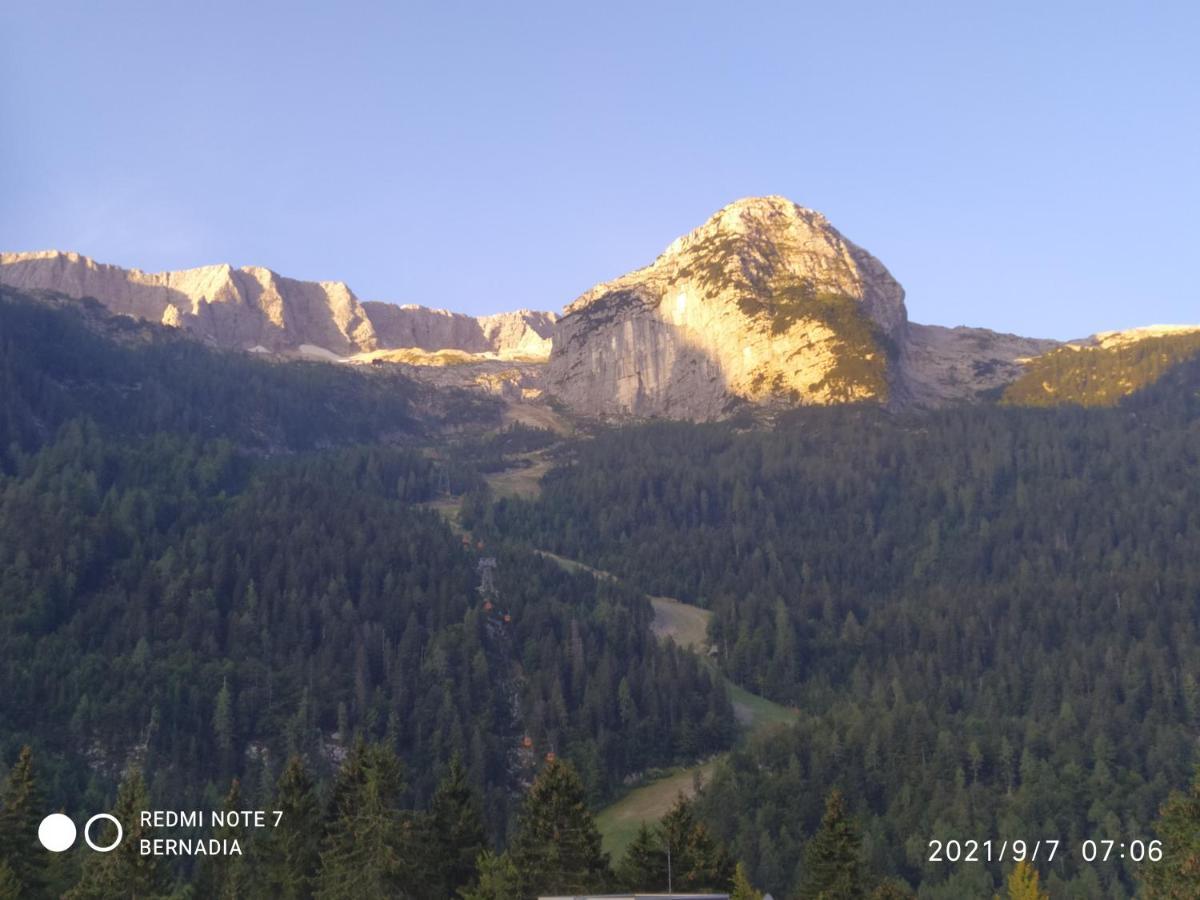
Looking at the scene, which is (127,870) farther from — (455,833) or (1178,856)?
(1178,856)

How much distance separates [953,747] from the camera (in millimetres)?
150250

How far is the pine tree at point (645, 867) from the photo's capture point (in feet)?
223

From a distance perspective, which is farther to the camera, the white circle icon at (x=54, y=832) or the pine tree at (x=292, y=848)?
the pine tree at (x=292, y=848)

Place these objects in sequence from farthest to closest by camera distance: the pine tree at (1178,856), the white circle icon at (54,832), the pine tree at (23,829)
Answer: the white circle icon at (54,832) < the pine tree at (23,829) < the pine tree at (1178,856)

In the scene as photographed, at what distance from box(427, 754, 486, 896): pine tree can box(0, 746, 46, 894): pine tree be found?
19.8 metres

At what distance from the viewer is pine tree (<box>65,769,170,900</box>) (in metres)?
63.3

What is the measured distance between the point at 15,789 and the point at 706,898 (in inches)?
1382

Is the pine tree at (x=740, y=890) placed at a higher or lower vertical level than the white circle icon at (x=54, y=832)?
lower

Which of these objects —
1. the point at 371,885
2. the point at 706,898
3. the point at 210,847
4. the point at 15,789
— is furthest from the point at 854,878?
the point at 15,789

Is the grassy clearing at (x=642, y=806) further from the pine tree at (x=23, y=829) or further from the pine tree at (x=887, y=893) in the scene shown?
the pine tree at (x=23, y=829)

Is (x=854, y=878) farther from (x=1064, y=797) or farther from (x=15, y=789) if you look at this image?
(x=1064, y=797)

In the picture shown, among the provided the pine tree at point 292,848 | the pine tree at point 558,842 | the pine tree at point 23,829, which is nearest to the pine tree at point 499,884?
the pine tree at point 558,842

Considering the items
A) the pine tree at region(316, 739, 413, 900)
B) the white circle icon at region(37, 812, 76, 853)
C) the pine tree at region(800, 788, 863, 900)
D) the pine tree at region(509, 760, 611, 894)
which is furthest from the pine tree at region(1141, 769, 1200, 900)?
the white circle icon at region(37, 812, 76, 853)

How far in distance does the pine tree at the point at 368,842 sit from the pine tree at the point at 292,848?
84 cm
